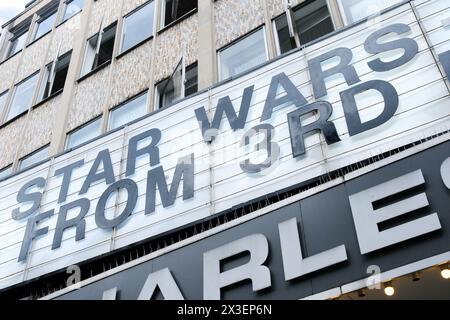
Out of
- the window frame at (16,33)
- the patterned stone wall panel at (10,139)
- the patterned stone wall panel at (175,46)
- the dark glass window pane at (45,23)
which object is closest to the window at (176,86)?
the patterned stone wall panel at (175,46)

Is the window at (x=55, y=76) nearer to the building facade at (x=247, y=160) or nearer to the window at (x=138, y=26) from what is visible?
the building facade at (x=247, y=160)

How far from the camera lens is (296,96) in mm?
8062

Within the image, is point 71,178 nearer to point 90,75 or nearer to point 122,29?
point 90,75

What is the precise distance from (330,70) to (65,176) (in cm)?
562

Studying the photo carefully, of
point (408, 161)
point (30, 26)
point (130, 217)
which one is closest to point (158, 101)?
point (130, 217)

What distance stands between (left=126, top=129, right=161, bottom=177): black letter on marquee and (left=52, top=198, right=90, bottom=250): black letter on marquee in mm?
1066

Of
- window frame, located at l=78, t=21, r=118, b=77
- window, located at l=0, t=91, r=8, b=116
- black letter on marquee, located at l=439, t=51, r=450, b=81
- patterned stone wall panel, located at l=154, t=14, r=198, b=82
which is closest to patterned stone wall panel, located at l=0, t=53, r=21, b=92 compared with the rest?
window, located at l=0, t=91, r=8, b=116

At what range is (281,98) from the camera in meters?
8.20

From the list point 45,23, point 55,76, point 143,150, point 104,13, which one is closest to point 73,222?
point 143,150

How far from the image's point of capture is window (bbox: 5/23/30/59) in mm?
18575

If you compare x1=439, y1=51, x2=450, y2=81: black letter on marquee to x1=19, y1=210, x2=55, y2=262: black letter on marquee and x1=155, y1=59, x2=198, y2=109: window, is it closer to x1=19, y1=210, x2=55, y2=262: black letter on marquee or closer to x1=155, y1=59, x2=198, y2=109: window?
x1=155, y1=59, x2=198, y2=109: window

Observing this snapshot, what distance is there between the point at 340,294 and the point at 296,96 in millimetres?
3873

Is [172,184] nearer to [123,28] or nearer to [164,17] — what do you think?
[164,17]

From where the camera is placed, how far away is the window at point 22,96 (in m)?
15.5
